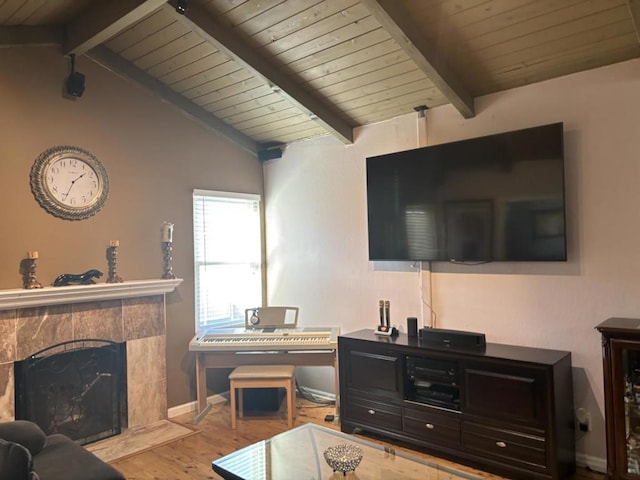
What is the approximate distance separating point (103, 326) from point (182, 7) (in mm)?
2345

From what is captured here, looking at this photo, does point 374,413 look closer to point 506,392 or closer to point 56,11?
point 506,392

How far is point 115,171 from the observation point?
151 inches

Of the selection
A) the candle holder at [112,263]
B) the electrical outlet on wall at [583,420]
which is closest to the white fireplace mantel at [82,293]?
the candle holder at [112,263]

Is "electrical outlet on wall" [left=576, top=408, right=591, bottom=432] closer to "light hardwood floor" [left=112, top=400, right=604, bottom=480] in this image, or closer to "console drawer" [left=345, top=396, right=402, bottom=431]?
"light hardwood floor" [left=112, top=400, right=604, bottom=480]

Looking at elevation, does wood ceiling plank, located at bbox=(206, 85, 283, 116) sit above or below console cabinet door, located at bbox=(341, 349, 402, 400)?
above

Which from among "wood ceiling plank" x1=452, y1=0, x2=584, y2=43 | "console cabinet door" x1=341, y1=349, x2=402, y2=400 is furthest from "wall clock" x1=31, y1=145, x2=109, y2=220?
"wood ceiling plank" x1=452, y1=0, x2=584, y2=43

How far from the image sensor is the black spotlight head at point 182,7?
289cm

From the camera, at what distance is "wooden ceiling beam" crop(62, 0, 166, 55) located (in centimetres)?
288

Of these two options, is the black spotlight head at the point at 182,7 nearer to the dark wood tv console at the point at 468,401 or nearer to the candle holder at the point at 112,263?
the candle holder at the point at 112,263

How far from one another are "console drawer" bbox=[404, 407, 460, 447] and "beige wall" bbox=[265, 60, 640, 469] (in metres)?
0.69

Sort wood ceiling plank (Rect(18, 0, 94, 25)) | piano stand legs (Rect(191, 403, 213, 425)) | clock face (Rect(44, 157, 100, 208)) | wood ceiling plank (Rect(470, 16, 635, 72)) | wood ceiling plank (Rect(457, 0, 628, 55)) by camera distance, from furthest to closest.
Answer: piano stand legs (Rect(191, 403, 213, 425))
clock face (Rect(44, 157, 100, 208))
wood ceiling plank (Rect(18, 0, 94, 25))
wood ceiling plank (Rect(470, 16, 635, 72))
wood ceiling plank (Rect(457, 0, 628, 55))

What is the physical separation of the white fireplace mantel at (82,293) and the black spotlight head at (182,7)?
1.98 meters

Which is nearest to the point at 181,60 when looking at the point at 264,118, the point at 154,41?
the point at 154,41

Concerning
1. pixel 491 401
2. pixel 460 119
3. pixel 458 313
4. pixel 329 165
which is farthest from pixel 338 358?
pixel 460 119
